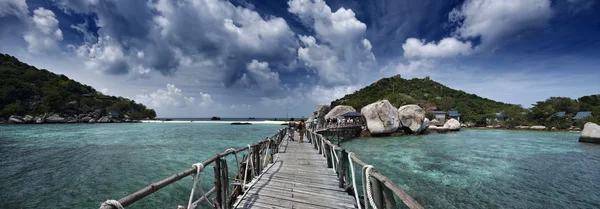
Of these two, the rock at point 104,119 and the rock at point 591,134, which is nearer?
the rock at point 591,134

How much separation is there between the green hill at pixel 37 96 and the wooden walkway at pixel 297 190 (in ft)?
323

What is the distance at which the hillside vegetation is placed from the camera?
49.1 meters

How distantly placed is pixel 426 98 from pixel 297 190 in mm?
85099

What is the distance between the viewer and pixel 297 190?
→ 5.81m

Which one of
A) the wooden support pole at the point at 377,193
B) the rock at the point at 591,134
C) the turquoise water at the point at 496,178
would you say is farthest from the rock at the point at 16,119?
the rock at the point at 591,134

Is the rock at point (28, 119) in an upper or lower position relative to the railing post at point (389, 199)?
upper

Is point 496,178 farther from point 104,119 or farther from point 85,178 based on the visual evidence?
point 104,119

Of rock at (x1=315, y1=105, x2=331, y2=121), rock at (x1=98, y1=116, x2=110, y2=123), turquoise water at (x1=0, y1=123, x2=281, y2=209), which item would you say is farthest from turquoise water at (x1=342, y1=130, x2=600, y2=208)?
rock at (x1=98, y1=116, x2=110, y2=123)

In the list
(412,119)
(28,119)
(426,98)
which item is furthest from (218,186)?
(28,119)

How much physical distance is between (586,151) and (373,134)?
20.2 metres

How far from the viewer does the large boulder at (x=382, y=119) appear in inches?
1246

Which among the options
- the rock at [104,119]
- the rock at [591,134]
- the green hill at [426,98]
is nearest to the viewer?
the rock at [591,134]

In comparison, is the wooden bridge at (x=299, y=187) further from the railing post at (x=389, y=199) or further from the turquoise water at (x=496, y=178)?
the turquoise water at (x=496, y=178)

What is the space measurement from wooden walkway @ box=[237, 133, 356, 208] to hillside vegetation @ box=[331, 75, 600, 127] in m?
A: 54.1
